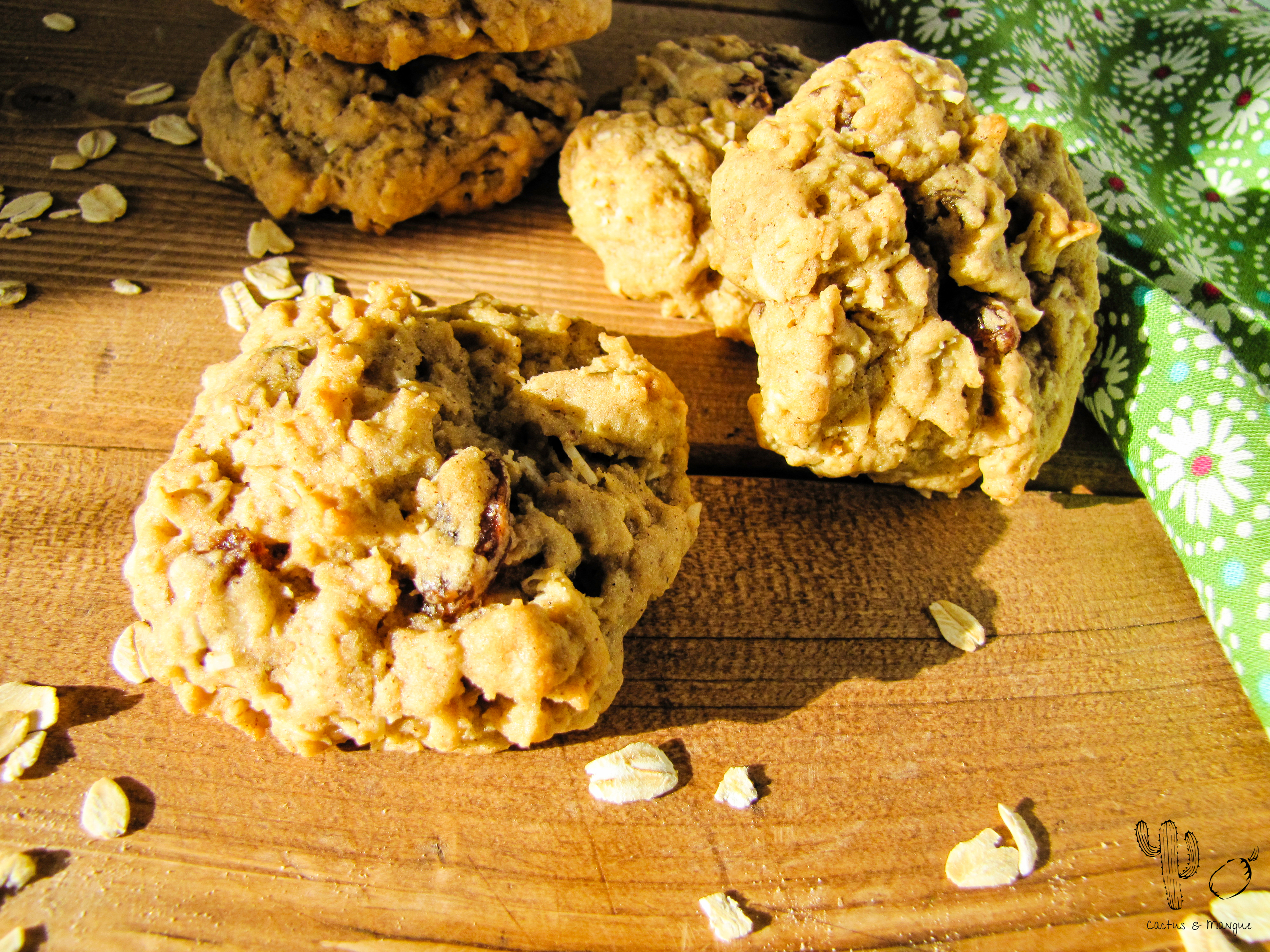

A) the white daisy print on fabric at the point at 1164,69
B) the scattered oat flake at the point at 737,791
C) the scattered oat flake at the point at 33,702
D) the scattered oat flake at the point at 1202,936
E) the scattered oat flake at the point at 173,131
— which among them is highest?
the white daisy print on fabric at the point at 1164,69

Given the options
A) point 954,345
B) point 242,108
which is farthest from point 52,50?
point 954,345

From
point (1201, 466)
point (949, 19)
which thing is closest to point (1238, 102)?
point (949, 19)

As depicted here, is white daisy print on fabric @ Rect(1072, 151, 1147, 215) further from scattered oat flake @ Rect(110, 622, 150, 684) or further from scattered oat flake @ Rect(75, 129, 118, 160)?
scattered oat flake @ Rect(75, 129, 118, 160)

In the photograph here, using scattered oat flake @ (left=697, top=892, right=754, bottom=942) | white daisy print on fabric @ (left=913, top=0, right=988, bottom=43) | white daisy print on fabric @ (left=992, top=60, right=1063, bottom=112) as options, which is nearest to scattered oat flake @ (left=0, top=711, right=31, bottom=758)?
scattered oat flake @ (left=697, top=892, right=754, bottom=942)

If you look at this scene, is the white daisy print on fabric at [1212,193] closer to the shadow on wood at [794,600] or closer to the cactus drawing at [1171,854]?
the shadow on wood at [794,600]

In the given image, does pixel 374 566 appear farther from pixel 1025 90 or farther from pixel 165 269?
pixel 1025 90

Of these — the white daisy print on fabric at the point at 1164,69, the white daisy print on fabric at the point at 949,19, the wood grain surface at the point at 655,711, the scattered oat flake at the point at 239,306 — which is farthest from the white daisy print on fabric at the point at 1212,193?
the scattered oat flake at the point at 239,306
